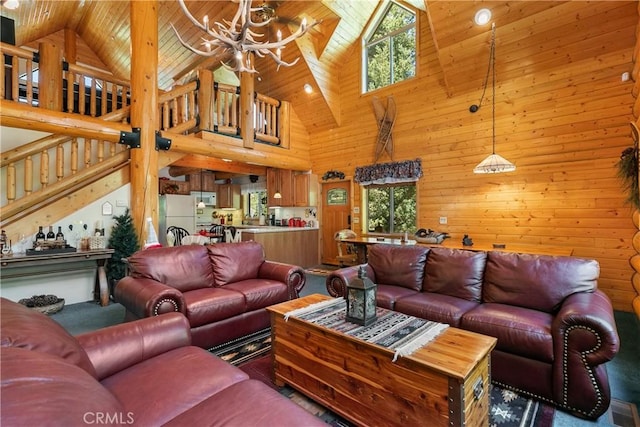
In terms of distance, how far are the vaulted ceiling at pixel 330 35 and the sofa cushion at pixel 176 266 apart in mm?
4293

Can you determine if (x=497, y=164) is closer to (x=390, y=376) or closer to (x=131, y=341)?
(x=390, y=376)

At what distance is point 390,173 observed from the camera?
5.88m

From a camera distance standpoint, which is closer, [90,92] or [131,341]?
[131,341]

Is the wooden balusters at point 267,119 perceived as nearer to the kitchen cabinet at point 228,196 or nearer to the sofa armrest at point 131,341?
the kitchen cabinet at point 228,196

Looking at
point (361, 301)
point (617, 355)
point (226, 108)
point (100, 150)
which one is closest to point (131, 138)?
point (100, 150)

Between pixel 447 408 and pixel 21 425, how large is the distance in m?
1.50

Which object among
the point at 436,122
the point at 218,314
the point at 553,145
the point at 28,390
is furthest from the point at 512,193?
the point at 28,390

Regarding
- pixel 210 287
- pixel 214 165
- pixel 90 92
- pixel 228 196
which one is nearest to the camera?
pixel 210 287

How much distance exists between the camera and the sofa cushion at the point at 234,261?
3361 mm

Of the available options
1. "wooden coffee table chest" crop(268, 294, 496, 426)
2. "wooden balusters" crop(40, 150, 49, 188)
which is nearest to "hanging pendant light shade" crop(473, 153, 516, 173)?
"wooden coffee table chest" crop(268, 294, 496, 426)

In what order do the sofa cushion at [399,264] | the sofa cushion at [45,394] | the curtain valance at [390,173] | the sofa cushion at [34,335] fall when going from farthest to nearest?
the curtain valance at [390,173], the sofa cushion at [399,264], the sofa cushion at [34,335], the sofa cushion at [45,394]

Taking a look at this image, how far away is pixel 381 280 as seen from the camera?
10.7 feet

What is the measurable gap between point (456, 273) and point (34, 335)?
114 inches

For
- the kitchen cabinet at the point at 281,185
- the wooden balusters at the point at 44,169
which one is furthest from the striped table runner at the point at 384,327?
the kitchen cabinet at the point at 281,185
